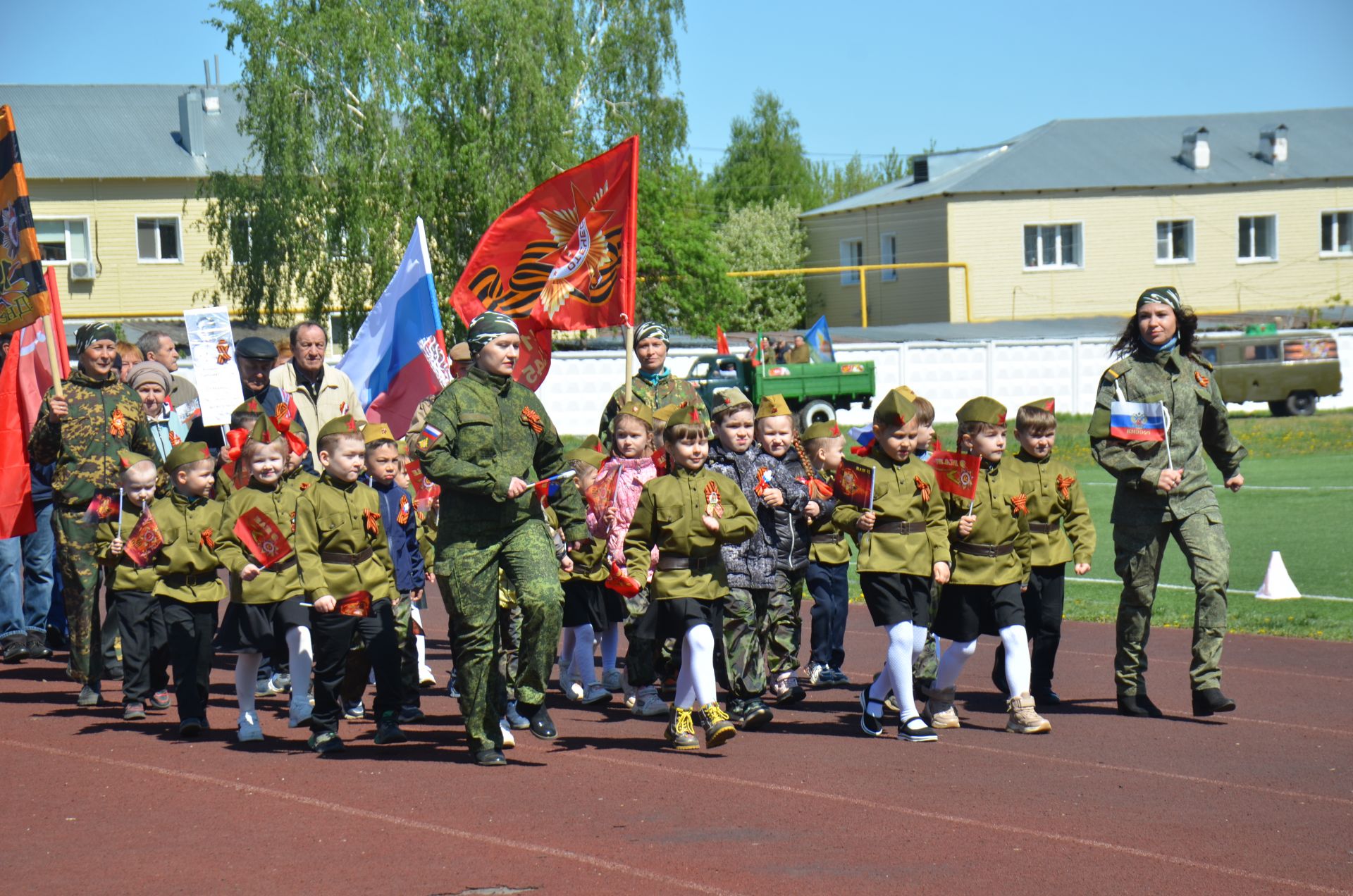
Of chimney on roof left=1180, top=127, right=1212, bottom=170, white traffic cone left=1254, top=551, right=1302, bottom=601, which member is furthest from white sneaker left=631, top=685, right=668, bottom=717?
chimney on roof left=1180, top=127, right=1212, bottom=170

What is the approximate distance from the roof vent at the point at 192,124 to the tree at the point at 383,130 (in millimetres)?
12073

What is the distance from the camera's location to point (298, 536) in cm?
747

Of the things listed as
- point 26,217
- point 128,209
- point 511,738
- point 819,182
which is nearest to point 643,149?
point 128,209

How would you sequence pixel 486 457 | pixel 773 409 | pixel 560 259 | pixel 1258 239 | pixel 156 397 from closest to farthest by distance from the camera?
pixel 486 457 < pixel 773 409 < pixel 156 397 < pixel 560 259 < pixel 1258 239

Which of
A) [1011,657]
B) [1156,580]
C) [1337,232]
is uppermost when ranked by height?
[1337,232]

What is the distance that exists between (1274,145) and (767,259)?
22.3 metres

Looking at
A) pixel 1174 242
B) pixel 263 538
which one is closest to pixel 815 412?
pixel 1174 242

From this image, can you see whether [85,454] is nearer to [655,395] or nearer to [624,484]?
[624,484]

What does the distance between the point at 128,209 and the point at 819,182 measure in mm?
59252

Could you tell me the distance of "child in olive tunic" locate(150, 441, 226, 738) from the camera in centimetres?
802

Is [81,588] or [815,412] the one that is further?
[815,412]

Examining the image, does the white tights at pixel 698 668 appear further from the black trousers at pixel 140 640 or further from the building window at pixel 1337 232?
the building window at pixel 1337 232

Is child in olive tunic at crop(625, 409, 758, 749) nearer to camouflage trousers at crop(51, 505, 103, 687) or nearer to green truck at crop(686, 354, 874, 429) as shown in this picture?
camouflage trousers at crop(51, 505, 103, 687)

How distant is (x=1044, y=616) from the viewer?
8.69m
